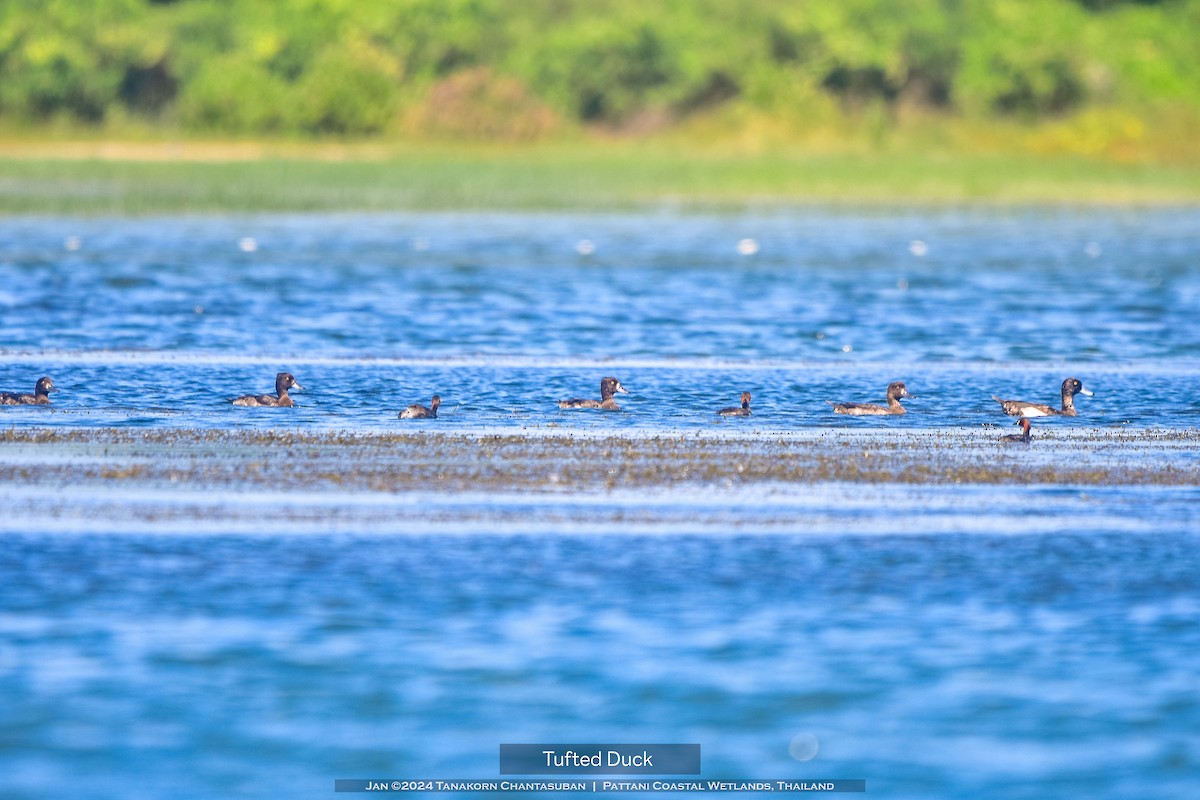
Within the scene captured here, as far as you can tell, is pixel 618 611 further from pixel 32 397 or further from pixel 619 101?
pixel 619 101

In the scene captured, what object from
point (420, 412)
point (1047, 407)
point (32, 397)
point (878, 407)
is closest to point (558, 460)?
point (420, 412)

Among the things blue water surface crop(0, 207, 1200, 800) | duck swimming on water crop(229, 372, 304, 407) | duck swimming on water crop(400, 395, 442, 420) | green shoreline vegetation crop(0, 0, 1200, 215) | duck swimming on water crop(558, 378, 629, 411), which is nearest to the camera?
blue water surface crop(0, 207, 1200, 800)

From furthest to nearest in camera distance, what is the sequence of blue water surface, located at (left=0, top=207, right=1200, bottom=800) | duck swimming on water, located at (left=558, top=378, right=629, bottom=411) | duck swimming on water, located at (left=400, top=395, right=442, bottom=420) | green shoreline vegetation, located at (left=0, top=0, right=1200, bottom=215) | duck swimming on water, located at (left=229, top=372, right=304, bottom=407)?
green shoreline vegetation, located at (left=0, top=0, right=1200, bottom=215) < duck swimming on water, located at (left=558, top=378, right=629, bottom=411) < duck swimming on water, located at (left=229, top=372, right=304, bottom=407) < duck swimming on water, located at (left=400, top=395, right=442, bottom=420) < blue water surface, located at (left=0, top=207, right=1200, bottom=800)

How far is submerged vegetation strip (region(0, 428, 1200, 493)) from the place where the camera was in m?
14.8

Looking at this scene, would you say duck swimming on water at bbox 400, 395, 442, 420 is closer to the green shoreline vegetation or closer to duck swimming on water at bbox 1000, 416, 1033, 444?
duck swimming on water at bbox 1000, 416, 1033, 444

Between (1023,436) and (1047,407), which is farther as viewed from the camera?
(1047,407)

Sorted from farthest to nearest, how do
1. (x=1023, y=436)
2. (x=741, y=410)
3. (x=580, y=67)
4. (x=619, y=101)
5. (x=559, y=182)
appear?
(x=580, y=67)
(x=619, y=101)
(x=559, y=182)
(x=741, y=410)
(x=1023, y=436)

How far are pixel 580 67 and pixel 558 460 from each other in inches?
2662

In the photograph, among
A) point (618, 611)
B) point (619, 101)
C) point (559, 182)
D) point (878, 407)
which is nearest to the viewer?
point (618, 611)

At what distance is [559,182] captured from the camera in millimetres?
62094

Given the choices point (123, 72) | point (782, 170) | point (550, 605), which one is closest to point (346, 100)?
point (123, 72)

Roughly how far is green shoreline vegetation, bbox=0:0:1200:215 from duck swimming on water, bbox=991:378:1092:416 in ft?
126

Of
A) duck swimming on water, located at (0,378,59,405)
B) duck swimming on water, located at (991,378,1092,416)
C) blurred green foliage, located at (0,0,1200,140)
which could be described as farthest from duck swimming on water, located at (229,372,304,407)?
blurred green foliage, located at (0,0,1200,140)

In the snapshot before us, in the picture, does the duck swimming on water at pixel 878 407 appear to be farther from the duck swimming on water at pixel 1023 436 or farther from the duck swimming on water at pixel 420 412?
the duck swimming on water at pixel 420 412
